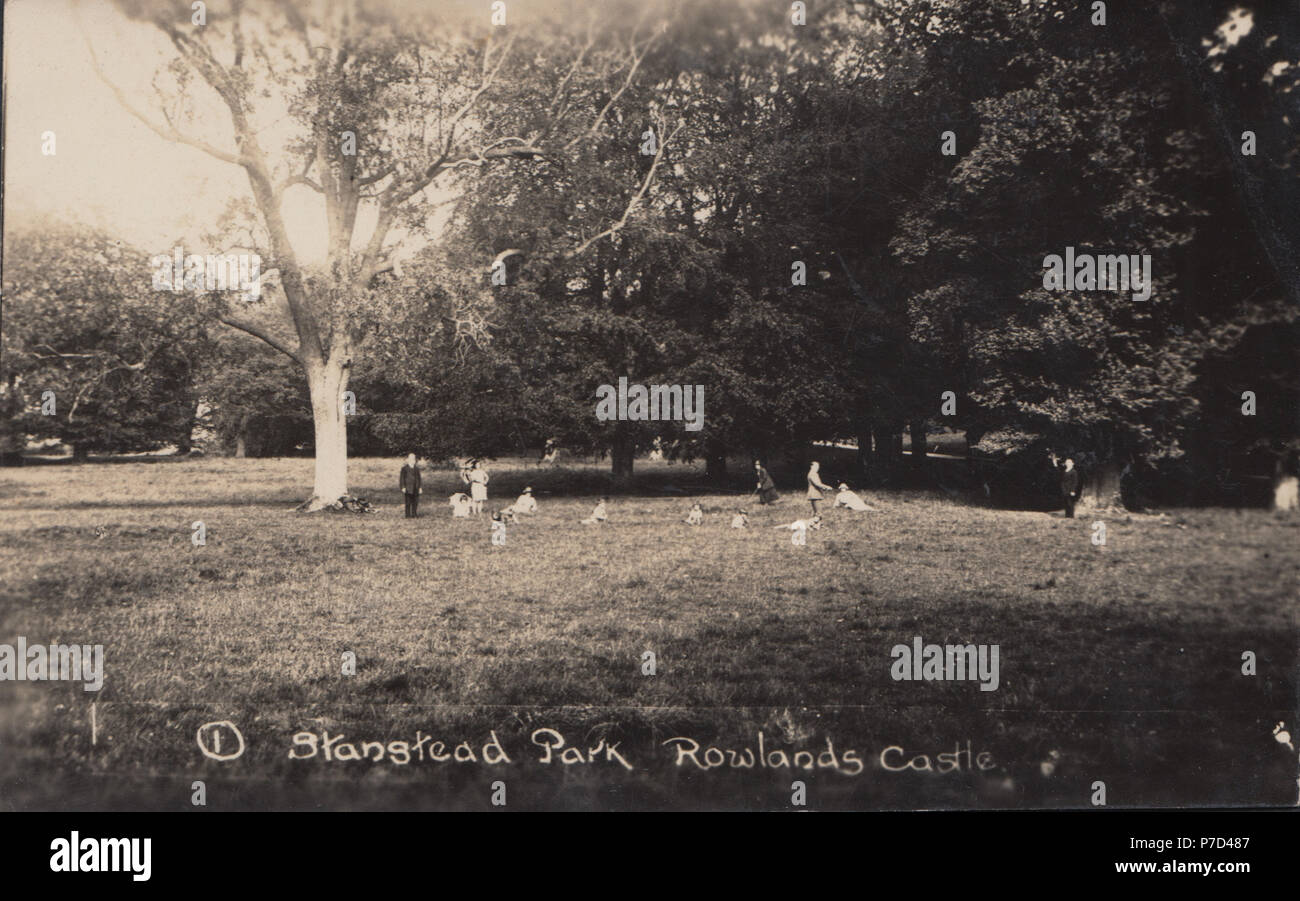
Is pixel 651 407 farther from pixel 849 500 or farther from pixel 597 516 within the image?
pixel 849 500

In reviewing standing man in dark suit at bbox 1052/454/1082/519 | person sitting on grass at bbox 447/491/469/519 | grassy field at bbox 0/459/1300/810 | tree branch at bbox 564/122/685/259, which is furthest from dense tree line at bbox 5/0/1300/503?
grassy field at bbox 0/459/1300/810

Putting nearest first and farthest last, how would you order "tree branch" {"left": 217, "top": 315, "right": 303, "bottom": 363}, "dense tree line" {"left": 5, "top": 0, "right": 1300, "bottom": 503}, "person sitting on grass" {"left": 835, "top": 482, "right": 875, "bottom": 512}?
1. "dense tree line" {"left": 5, "top": 0, "right": 1300, "bottom": 503}
2. "tree branch" {"left": 217, "top": 315, "right": 303, "bottom": 363}
3. "person sitting on grass" {"left": 835, "top": 482, "right": 875, "bottom": 512}

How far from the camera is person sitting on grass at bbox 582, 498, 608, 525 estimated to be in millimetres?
5008

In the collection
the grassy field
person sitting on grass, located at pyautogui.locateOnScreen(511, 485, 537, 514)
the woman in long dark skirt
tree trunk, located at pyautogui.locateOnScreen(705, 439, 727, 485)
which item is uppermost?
tree trunk, located at pyautogui.locateOnScreen(705, 439, 727, 485)

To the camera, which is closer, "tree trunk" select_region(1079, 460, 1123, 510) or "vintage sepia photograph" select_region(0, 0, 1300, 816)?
"vintage sepia photograph" select_region(0, 0, 1300, 816)

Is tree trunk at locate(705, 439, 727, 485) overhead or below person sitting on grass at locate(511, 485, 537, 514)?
overhead

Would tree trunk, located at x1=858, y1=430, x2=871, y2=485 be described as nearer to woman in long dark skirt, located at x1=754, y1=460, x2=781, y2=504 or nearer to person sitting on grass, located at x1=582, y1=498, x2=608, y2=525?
woman in long dark skirt, located at x1=754, y1=460, x2=781, y2=504

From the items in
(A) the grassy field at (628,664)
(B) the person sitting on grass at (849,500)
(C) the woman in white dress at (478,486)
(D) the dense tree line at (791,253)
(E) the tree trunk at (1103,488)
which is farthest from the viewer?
(B) the person sitting on grass at (849,500)

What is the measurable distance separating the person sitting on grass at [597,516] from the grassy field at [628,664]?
55cm

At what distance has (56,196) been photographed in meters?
4.35

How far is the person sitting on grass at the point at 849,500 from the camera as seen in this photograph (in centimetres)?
488

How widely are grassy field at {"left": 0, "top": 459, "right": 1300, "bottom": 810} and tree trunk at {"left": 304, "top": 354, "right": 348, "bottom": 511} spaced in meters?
0.18

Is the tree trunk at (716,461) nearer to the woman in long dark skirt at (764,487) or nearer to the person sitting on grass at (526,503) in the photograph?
the woman in long dark skirt at (764,487)

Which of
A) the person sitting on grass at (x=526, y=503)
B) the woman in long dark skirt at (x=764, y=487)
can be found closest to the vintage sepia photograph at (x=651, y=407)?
the person sitting on grass at (x=526, y=503)
